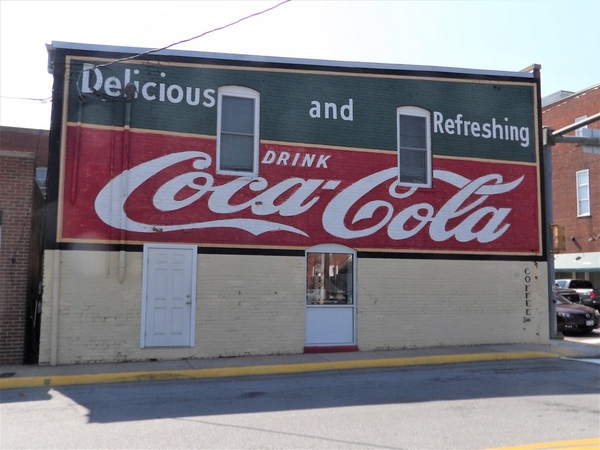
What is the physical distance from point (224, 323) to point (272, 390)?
3.31 meters

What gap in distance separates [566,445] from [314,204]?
794cm

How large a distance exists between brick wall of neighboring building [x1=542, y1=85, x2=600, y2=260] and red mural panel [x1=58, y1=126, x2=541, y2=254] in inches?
793

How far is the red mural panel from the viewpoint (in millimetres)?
12109

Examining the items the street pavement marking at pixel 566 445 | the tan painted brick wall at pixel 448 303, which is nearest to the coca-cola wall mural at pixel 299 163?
the tan painted brick wall at pixel 448 303

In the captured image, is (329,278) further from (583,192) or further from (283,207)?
(583,192)

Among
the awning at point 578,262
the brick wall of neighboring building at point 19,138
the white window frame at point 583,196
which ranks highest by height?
the brick wall of neighboring building at point 19,138

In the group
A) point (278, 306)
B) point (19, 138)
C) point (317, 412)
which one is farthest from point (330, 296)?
point (19, 138)

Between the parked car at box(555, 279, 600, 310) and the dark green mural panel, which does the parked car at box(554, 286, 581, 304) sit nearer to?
the parked car at box(555, 279, 600, 310)

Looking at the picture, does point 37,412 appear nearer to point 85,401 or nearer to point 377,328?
point 85,401

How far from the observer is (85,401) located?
8758 millimetres

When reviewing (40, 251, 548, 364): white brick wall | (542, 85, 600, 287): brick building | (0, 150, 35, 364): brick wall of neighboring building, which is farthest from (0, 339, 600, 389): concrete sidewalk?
(542, 85, 600, 287): brick building

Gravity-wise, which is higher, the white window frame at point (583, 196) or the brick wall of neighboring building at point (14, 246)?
the white window frame at point (583, 196)

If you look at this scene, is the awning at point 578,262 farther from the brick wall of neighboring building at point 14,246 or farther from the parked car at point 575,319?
the brick wall of neighboring building at point 14,246

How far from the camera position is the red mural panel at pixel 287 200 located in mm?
12109
